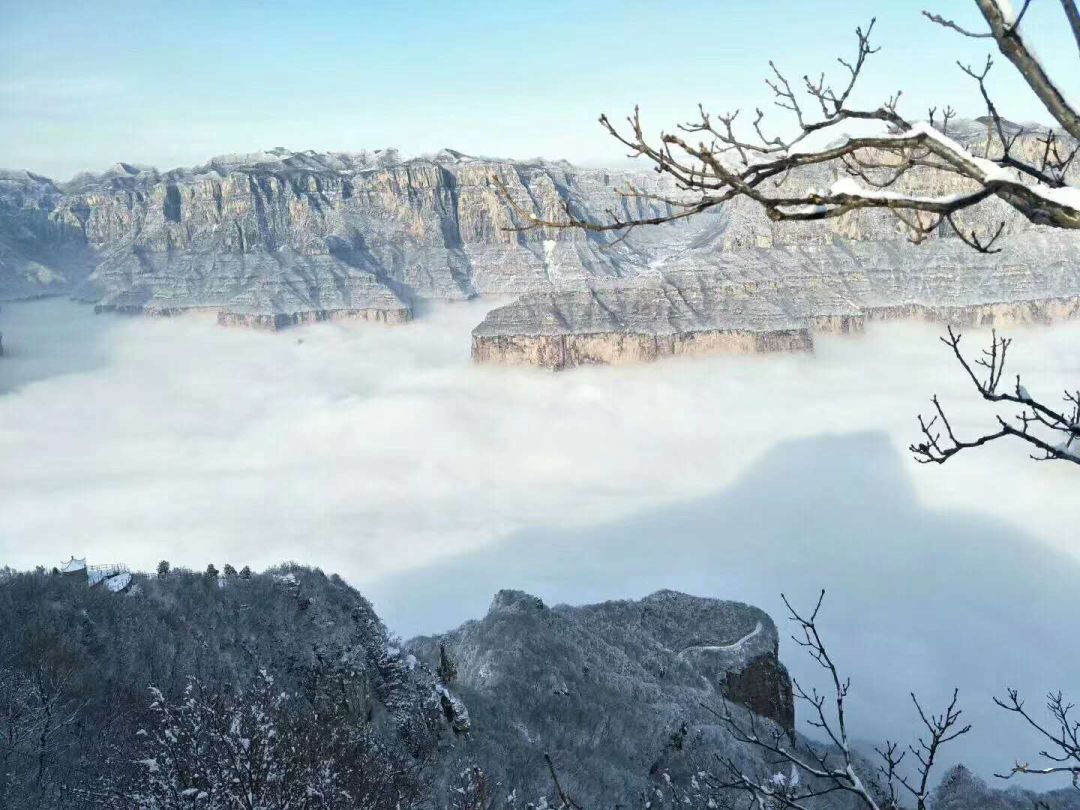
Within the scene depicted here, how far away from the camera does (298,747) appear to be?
549 inches

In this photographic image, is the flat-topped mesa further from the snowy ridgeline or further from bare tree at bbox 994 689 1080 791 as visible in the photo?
bare tree at bbox 994 689 1080 791

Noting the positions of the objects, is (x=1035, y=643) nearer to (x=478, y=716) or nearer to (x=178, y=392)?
(x=478, y=716)

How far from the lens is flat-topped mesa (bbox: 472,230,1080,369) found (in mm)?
167625

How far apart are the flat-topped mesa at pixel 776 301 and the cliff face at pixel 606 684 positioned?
12125 centimetres

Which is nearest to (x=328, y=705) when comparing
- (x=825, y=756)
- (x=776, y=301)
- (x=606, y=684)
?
(x=606, y=684)

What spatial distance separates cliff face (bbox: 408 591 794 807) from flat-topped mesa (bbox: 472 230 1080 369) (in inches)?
4774

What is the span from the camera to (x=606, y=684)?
34.0 metres

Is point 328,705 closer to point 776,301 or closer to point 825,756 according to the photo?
point 825,756

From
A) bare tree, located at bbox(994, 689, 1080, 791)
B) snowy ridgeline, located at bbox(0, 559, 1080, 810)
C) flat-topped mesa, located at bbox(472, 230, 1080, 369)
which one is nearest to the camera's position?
bare tree, located at bbox(994, 689, 1080, 791)

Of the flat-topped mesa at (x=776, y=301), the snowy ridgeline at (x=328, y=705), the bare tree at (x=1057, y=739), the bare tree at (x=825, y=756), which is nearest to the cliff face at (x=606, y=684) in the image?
the snowy ridgeline at (x=328, y=705)

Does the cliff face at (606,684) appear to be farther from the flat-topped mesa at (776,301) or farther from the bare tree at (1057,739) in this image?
the flat-topped mesa at (776,301)

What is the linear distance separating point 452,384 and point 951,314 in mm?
113908

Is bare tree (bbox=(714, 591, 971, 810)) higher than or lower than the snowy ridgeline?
higher

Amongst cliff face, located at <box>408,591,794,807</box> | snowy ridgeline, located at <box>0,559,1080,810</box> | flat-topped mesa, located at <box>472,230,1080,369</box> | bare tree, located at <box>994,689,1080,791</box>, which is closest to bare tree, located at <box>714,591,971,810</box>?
bare tree, located at <box>994,689,1080,791</box>
